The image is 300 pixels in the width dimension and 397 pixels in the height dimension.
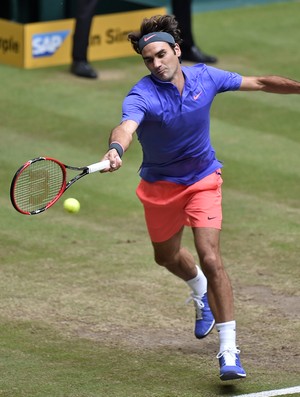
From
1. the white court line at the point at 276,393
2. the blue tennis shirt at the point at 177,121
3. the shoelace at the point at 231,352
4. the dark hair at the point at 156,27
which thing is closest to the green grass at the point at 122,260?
the white court line at the point at 276,393

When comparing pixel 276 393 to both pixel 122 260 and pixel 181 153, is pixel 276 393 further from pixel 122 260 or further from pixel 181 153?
pixel 122 260

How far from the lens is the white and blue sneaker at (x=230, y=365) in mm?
8102

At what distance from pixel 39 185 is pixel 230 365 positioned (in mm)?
1819

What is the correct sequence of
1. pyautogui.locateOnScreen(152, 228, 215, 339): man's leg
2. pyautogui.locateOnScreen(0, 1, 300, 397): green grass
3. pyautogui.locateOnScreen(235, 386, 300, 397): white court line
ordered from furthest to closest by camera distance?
pyautogui.locateOnScreen(152, 228, 215, 339): man's leg < pyautogui.locateOnScreen(0, 1, 300, 397): green grass < pyautogui.locateOnScreen(235, 386, 300, 397): white court line

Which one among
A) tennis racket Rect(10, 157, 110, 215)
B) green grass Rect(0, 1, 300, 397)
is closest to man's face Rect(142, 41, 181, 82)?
tennis racket Rect(10, 157, 110, 215)

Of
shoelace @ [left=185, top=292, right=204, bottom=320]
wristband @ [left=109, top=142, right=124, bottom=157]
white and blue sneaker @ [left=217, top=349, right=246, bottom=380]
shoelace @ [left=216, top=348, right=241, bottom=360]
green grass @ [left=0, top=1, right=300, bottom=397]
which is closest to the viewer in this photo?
wristband @ [left=109, top=142, right=124, bottom=157]

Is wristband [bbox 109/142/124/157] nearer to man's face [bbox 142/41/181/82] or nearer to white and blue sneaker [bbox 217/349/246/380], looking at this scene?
man's face [bbox 142/41/181/82]

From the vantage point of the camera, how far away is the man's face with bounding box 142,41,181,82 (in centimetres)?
848

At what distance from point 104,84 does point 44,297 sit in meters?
7.32

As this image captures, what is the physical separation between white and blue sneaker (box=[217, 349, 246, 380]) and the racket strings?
5.36 feet

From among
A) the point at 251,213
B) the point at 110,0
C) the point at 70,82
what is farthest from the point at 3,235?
the point at 110,0

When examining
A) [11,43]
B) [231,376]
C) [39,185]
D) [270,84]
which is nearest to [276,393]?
[231,376]

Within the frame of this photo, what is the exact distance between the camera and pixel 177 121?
8531 mm

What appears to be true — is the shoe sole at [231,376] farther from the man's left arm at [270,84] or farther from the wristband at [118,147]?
the man's left arm at [270,84]
